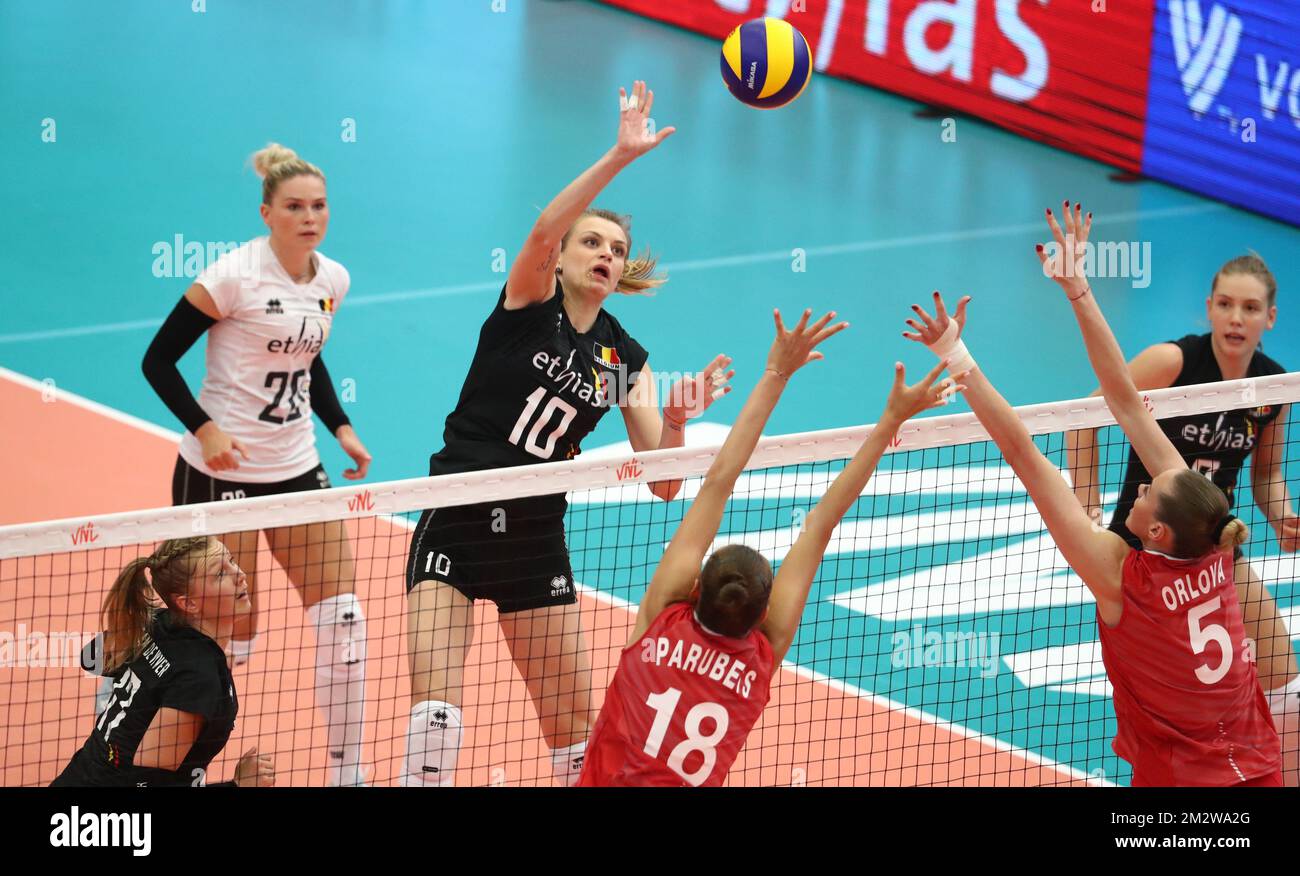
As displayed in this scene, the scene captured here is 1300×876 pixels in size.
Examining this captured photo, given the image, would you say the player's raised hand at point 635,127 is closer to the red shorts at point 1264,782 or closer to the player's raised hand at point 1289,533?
the red shorts at point 1264,782

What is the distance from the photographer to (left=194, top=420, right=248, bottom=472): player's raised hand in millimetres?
7102

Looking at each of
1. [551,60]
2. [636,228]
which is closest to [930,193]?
[636,228]

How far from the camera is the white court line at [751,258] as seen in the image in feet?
39.0

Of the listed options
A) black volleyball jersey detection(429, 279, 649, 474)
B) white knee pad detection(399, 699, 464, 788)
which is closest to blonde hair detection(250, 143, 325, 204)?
black volleyball jersey detection(429, 279, 649, 474)

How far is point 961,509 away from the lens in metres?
9.90

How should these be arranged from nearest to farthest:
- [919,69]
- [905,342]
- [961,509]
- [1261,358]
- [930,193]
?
[1261,358] < [961,509] < [905,342] < [930,193] < [919,69]

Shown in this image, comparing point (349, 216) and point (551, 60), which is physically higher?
point (551, 60)

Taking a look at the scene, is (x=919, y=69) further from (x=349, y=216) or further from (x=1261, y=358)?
(x=1261, y=358)

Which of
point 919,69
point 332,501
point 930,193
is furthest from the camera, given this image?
point 919,69

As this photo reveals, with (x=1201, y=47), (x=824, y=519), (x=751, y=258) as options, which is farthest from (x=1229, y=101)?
(x=824, y=519)

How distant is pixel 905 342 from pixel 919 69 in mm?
5544

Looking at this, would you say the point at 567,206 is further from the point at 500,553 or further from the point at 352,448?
the point at 352,448

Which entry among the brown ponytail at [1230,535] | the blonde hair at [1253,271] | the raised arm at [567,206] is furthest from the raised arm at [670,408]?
the blonde hair at [1253,271]

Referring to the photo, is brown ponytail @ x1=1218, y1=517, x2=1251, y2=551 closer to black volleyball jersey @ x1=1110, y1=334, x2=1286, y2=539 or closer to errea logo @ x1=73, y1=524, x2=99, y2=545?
black volleyball jersey @ x1=1110, y1=334, x2=1286, y2=539
